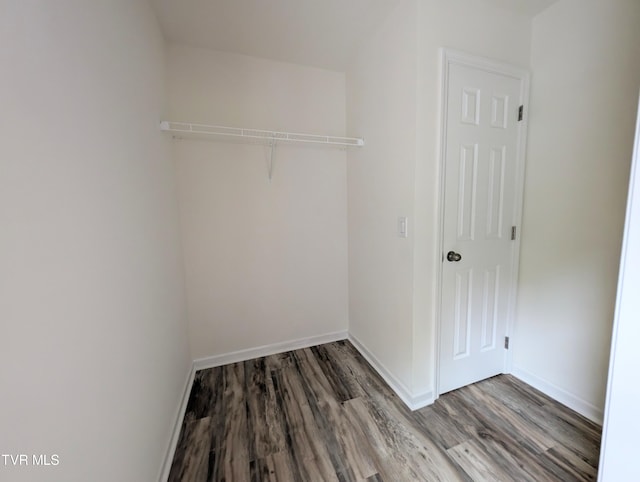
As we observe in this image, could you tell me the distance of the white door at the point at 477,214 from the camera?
64.6 inches

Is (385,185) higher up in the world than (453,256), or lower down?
higher up

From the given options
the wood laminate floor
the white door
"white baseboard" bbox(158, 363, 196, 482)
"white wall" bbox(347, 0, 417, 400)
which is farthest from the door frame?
"white baseboard" bbox(158, 363, 196, 482)

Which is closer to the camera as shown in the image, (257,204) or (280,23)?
(280,23)

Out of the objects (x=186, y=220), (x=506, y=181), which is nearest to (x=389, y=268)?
(x=506, y=181)

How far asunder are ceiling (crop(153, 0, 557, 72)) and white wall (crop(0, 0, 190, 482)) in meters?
0.38

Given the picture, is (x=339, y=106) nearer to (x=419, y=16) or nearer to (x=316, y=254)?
(x=419, y=16)

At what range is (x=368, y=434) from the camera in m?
1.56

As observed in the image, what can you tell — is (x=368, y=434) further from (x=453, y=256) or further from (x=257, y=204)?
(x=257, y=204)

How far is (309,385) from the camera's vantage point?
200 cm

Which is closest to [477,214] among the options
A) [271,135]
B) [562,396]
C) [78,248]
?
[562,396]

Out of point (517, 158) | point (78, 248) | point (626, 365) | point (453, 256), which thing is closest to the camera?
point (78, 248)

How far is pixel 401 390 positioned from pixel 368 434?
1.36 feet

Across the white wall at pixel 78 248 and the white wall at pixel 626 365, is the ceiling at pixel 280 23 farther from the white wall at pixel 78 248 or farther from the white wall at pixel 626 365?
the white wall at pixel 626 365

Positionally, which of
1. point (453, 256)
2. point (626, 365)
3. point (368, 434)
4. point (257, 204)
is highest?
point (257, 204)
